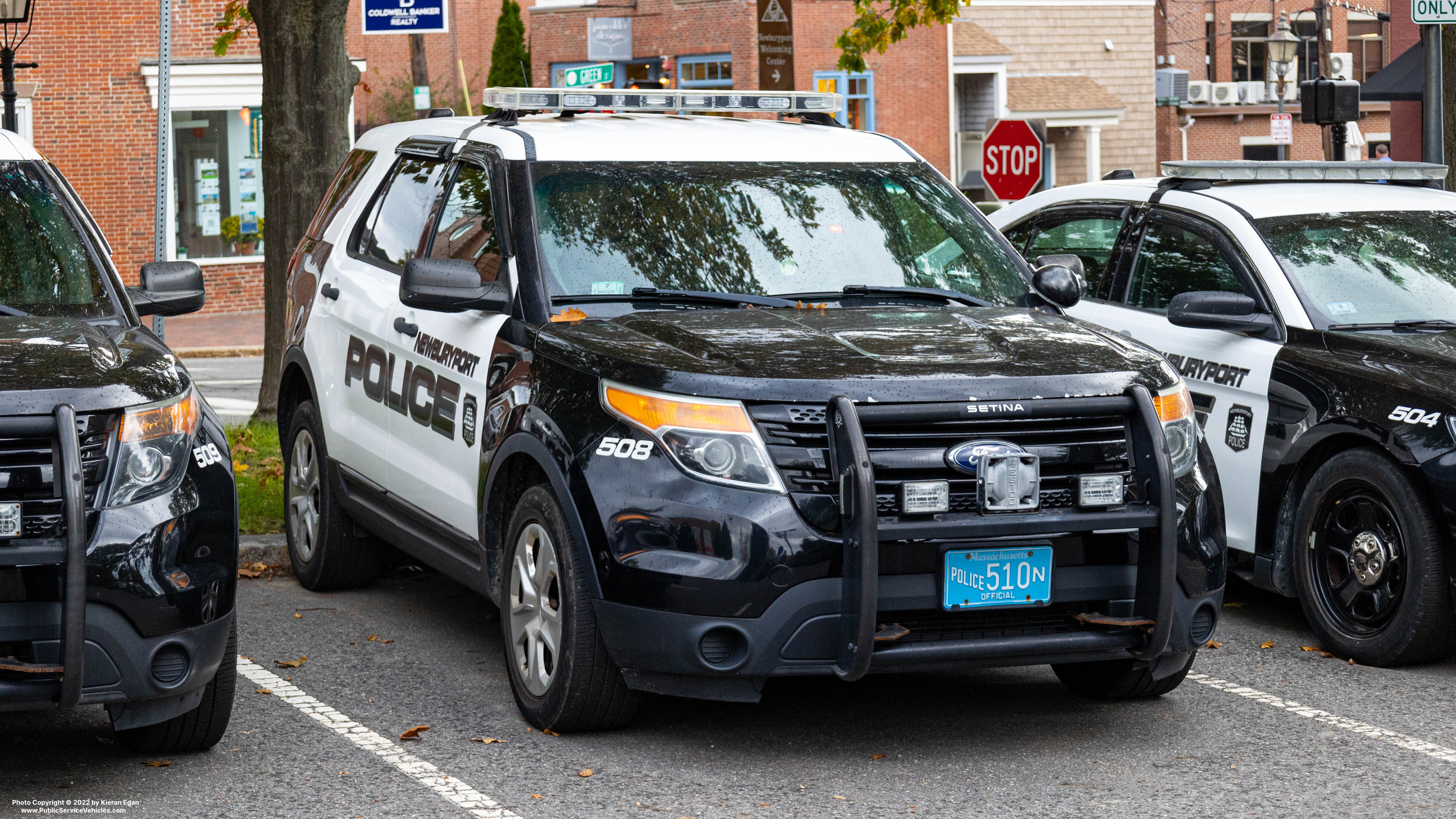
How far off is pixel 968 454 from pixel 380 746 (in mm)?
1977

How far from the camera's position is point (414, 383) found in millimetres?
6637

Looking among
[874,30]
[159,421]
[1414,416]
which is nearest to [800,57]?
[874,30]

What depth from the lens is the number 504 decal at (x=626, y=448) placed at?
5098 millimetres

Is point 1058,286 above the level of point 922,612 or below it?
above

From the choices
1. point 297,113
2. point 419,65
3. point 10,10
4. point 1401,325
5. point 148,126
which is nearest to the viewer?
point 1401,325

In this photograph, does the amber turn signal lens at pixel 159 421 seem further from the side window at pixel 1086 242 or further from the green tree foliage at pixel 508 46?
the green tree foliage at pixel 508 46

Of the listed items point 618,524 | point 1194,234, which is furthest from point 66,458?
point 1194,234

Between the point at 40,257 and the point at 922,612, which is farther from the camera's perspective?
the point at 40,257

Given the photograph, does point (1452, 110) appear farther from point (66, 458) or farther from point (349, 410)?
point (66, 458)

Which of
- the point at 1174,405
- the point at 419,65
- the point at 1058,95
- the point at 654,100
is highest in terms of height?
the point at 1058,95

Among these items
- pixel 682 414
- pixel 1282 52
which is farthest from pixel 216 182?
pixel 682 414

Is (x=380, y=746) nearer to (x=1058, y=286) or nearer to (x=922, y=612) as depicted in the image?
(x=922, y=612)

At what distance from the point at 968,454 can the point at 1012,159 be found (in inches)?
409

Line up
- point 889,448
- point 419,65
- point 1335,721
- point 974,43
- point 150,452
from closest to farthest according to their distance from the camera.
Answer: point 150,452
point 889,448
point 1335,721
point 419,65
point 974,43
